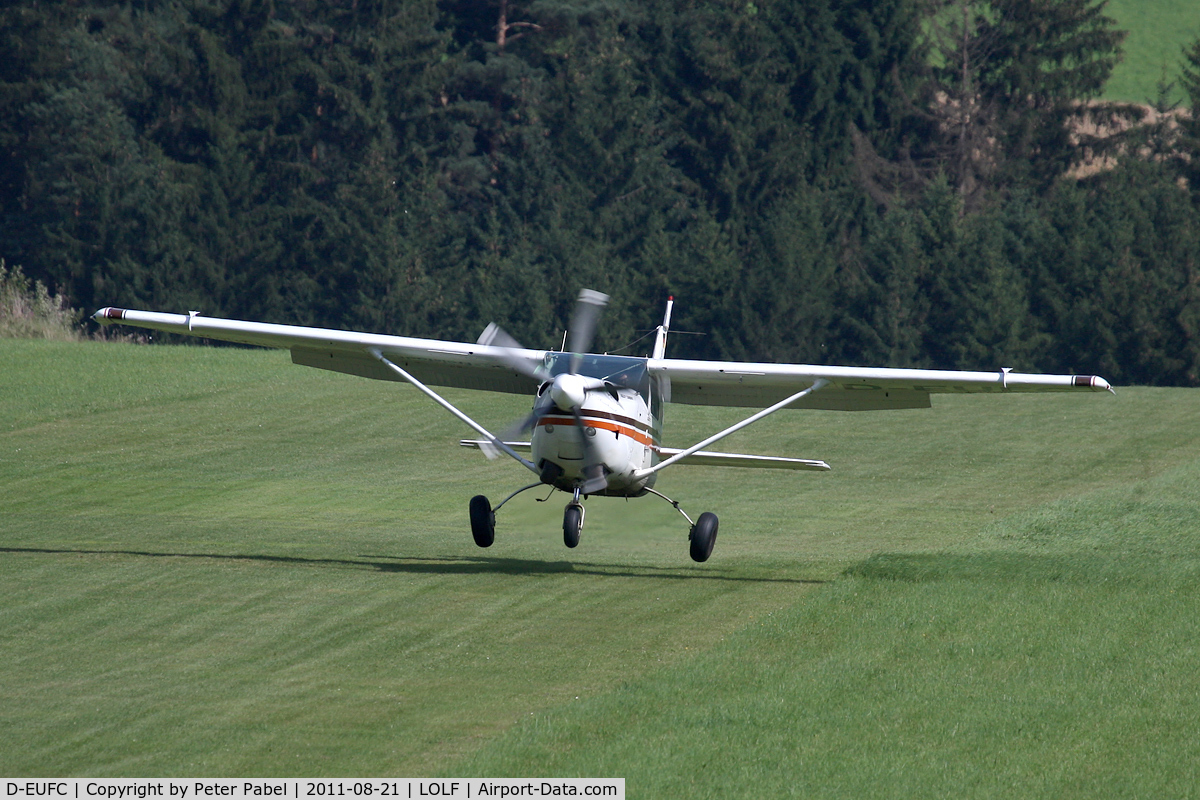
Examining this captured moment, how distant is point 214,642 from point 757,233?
5831 cm

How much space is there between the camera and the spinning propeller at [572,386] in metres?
15.5

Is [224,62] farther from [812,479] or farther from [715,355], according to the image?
[812,479]

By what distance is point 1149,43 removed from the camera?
115 meters

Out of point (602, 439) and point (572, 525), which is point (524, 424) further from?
point (572, 525)

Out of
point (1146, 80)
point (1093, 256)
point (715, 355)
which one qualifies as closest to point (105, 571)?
point (715, 355)

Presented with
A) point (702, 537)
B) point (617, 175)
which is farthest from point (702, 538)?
point (617, 175)

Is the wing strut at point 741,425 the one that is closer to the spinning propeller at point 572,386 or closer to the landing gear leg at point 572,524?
the spinning propeller at point 572,386

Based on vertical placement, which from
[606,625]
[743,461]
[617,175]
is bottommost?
[606,625]

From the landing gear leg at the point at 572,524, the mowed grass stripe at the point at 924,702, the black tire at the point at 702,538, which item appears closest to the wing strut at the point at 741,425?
the black tire at the point at 702,538

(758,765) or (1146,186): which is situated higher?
(1146,186)

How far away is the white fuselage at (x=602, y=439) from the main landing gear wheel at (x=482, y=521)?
128 cm

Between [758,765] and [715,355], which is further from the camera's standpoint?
[715,355]

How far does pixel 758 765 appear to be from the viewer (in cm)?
977
